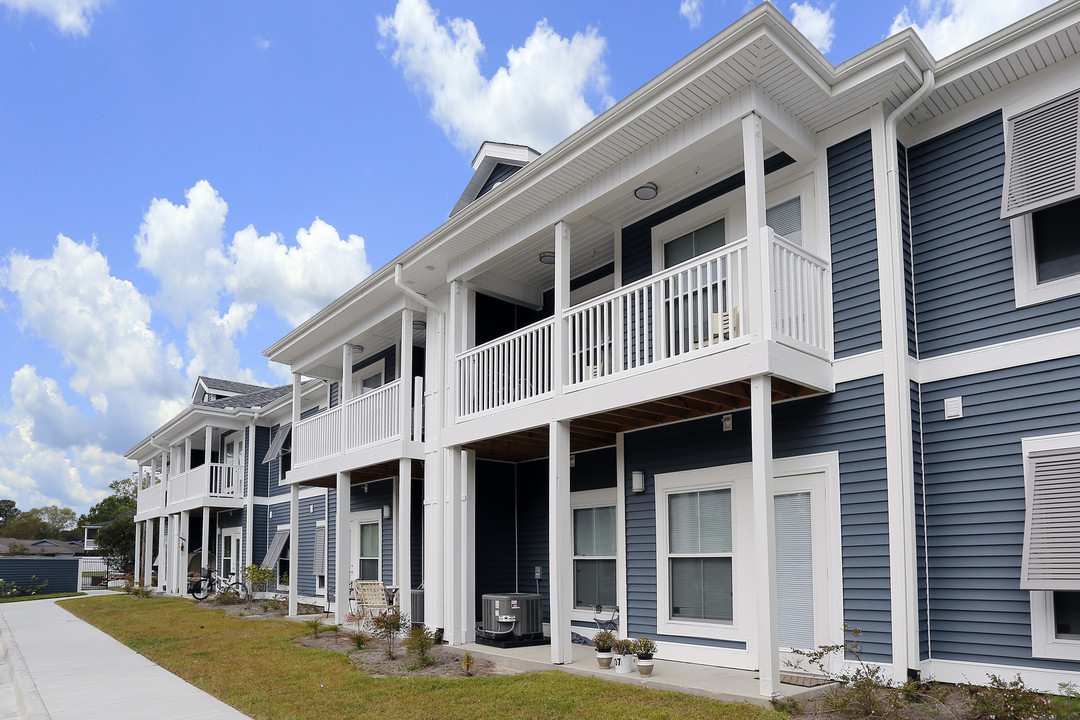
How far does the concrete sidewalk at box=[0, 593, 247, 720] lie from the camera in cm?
761

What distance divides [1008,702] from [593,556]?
19.2ft

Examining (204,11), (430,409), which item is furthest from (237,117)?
(430,409)

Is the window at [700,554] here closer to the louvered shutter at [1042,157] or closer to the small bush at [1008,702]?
the small bush at [1008,702]

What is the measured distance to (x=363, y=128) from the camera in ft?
78.0

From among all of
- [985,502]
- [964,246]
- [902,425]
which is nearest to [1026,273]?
[964,246]

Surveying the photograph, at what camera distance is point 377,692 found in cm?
827

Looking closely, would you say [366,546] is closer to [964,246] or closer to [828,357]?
[828,357]

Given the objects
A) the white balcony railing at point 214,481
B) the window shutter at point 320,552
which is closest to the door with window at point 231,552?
the white balcony railing at point 214,481

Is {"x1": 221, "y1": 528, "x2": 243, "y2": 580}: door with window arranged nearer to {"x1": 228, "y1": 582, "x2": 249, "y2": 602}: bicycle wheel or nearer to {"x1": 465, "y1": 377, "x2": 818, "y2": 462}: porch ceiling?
{"x1": 228, "y1": 582, "x2": 249, "y2": 602}: bicycle wheel

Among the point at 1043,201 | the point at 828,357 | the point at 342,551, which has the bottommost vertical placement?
the point at 342,551

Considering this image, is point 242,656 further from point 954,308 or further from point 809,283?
point 954,308

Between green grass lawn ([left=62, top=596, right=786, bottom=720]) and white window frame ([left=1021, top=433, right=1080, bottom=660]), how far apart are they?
2.29m

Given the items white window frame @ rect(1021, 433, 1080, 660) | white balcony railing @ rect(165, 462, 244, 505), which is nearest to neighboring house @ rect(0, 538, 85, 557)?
white balcony railing @ rect(165, 462, 244, 505)

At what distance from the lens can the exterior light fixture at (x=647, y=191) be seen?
950cm
